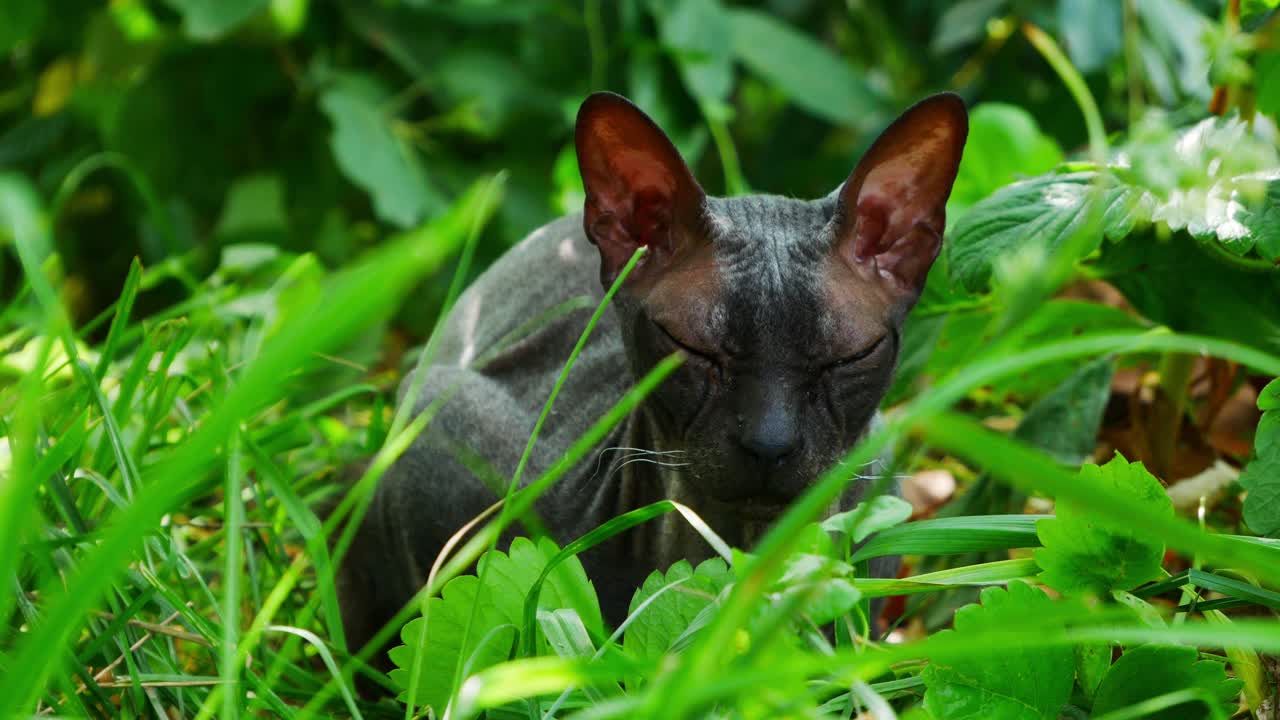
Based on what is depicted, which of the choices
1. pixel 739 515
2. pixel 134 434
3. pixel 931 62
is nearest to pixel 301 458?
pixel 134 434

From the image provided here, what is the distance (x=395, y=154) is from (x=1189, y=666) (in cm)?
230

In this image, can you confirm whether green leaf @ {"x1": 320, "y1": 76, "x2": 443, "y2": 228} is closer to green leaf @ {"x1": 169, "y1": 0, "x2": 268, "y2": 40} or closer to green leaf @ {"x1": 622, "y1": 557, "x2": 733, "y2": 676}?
green leaf @ {"x1": 169, "y1": 0, "x2": 268, "y2": 40}

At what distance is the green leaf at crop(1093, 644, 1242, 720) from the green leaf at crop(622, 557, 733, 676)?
383 mm

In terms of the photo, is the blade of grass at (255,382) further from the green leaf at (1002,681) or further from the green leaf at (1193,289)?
the green leaf at (1193,289)

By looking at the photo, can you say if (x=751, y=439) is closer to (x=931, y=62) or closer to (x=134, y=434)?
(x=134, y=434)

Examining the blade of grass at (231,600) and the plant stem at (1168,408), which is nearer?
the blade of grass at (231,600)

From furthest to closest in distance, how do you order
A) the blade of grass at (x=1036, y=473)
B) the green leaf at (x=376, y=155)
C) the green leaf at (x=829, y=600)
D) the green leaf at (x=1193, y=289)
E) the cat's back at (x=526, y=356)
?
the green leaf at (x=376, y=155) < the cat's back at (x=526, y=356) < the green leaf at (x=1193, y=289) < the green leaf at (x=829, y=600) < the blade of grass at (x=1036, y=473)

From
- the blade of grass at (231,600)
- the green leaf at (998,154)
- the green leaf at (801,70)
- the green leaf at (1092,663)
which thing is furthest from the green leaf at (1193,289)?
the green leaf at (801,70)

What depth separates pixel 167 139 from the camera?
3.29m

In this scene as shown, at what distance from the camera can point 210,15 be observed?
111 inches

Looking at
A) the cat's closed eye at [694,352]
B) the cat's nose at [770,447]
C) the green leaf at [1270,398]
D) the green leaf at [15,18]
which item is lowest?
the green leaf at [1270,398]

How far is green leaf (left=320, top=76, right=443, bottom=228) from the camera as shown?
292cm

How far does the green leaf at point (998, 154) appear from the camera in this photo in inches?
89.2

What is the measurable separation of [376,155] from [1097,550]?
2178 millimetres
